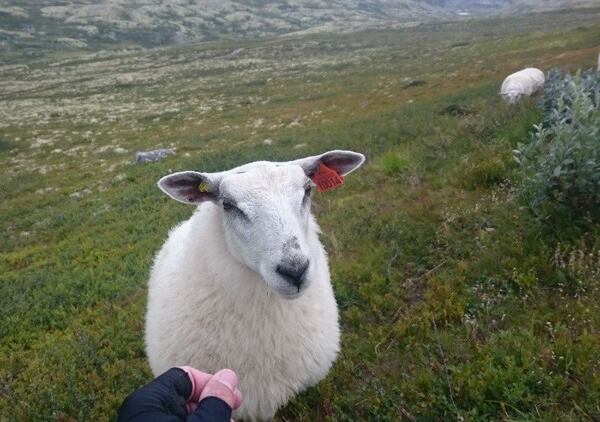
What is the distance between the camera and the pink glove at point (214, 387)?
2801 millimetres

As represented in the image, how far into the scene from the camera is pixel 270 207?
3951 millimetres

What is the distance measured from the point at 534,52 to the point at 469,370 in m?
47.5

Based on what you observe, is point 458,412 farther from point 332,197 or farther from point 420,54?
point 420,54

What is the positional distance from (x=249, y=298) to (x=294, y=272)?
3.70 feet

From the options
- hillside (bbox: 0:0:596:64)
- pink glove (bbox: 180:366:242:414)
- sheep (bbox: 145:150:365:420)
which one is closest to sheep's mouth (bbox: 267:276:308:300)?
sheep (bbox: 145:150:365:420)

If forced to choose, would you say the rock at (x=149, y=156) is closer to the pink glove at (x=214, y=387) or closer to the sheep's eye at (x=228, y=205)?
the sheep's eye at (x=228, y=205)

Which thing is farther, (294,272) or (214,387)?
(294,272)

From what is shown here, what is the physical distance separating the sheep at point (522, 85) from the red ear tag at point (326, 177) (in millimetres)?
15420

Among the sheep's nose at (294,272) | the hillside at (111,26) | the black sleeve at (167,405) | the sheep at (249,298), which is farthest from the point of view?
the hillside at (111,26)

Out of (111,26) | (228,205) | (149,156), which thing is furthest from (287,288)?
(111,26)

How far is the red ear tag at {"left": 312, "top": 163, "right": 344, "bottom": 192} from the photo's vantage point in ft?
15.9

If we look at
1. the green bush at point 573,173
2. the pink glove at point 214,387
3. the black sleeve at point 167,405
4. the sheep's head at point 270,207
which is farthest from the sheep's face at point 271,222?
the green bush at point 573,173

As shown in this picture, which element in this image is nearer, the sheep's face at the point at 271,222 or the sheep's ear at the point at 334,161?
the sheep's face at the point at 271,222

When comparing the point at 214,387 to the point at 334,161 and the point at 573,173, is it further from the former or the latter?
the point at 573,173
